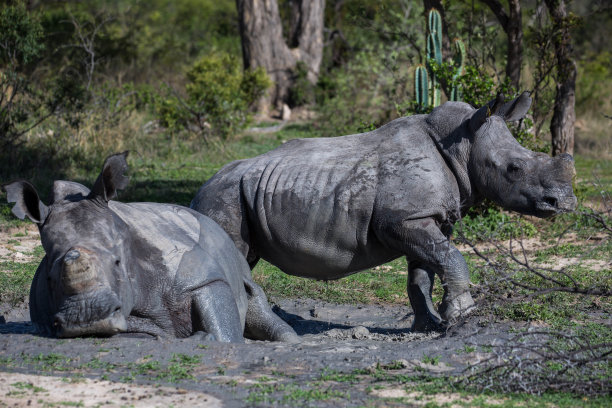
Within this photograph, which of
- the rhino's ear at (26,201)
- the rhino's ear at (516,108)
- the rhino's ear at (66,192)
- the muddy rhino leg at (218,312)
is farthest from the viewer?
the rhino's ear at (516,108)

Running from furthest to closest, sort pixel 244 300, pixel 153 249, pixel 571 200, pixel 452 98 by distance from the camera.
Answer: pixel 452 98 < pixel 571 200 < pixel 244 300 < pixel 153 249

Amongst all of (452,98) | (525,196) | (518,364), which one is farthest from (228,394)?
(452,98)

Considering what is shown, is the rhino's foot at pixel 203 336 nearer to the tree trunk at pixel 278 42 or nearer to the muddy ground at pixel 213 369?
the muddy ground at pixel 213 369

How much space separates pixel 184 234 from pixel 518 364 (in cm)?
218

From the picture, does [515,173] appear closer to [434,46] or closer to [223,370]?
[223,370]

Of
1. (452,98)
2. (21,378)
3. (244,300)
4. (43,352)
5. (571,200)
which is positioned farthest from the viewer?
(452,98)

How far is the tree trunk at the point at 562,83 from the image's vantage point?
1155cm

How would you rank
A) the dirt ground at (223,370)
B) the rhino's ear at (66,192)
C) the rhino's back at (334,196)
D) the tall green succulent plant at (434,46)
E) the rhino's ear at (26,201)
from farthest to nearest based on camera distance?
the tall green succulent plant at (434,46)
the rhino's back at (334,196)
the rhino's ear at (66,192)
the rhino's ear at (26,201)
the dirt ground at (223,370)

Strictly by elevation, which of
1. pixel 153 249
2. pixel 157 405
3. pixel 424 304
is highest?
pixel 153 249

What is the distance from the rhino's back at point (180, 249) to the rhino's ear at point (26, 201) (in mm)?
429

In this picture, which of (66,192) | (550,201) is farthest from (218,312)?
(550,201)

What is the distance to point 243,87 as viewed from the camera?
18.6 m

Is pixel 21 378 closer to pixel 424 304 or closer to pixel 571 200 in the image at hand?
pixel 424 304

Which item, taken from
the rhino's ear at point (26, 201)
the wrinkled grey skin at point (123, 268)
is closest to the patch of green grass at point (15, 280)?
the wrinkled grey skin at point (123, 268)
